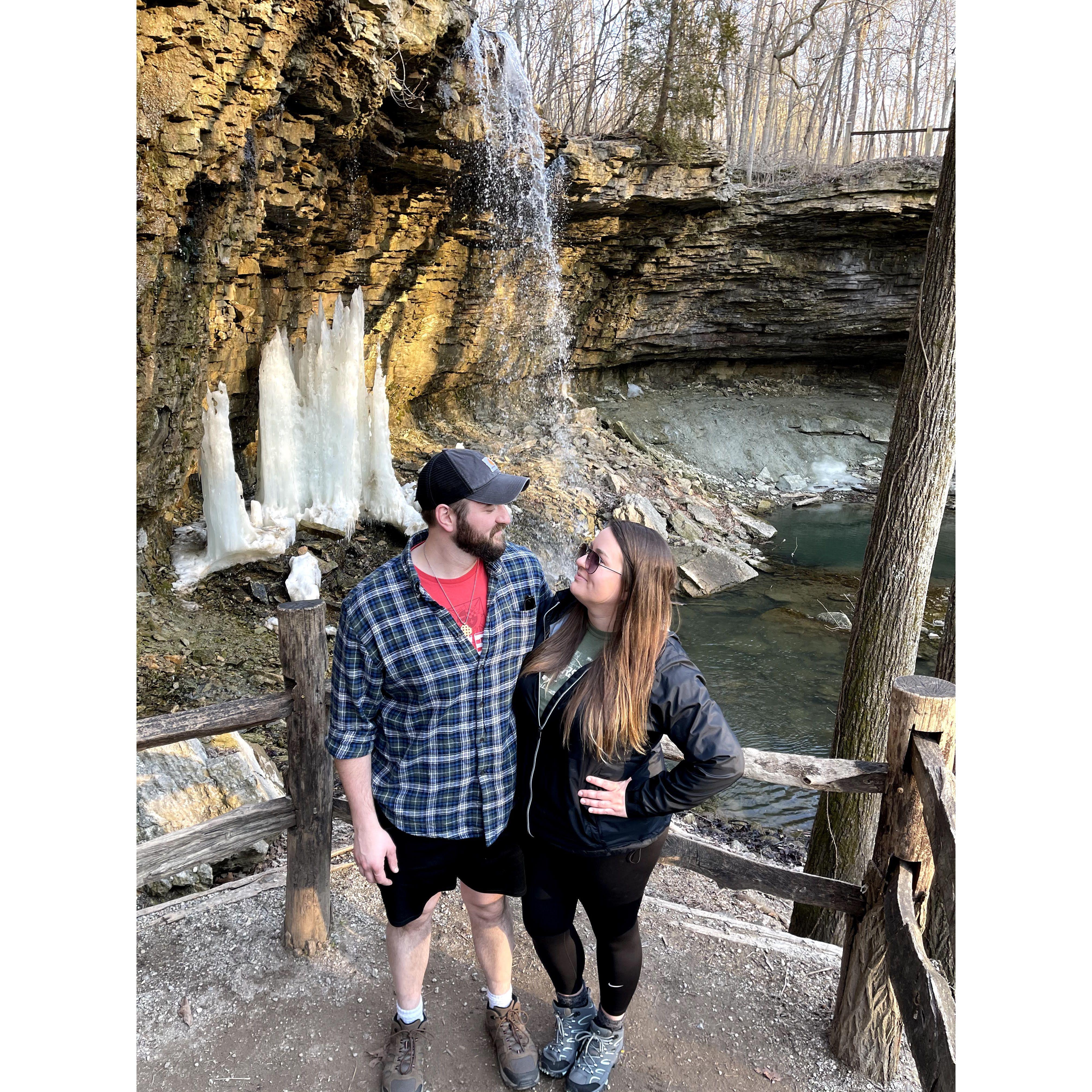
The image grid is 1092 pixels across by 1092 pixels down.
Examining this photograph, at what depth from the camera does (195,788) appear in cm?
551

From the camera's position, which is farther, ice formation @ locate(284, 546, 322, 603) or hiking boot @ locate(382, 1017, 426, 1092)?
ice formation @ locate(284, 546, 322, 603)

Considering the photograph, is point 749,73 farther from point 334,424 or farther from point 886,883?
point 886,883

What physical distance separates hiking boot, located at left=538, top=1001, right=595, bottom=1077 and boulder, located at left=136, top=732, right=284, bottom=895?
290 cm

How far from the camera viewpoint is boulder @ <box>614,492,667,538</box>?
14047 mm

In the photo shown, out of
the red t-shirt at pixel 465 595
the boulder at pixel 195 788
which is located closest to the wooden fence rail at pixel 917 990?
the red t-shirt at pixel 465 595

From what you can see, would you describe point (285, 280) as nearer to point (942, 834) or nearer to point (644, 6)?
point (644, 6)

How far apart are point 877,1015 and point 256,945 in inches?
95.5

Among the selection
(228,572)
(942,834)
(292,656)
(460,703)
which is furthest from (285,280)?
(942,834)

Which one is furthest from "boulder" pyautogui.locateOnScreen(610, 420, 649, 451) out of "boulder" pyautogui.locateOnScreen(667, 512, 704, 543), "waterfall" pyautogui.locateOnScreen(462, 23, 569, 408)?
"boulder" pyautogui.locateOnScreen(667, 512, 704, 543)

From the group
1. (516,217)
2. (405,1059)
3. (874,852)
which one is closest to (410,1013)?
Result: (405,1059)

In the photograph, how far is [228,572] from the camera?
9805 millimetres

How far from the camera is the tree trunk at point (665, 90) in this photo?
1484 cm

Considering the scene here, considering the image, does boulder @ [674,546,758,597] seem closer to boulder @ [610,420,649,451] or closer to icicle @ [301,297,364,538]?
boulder @ [610,420,649,451]
